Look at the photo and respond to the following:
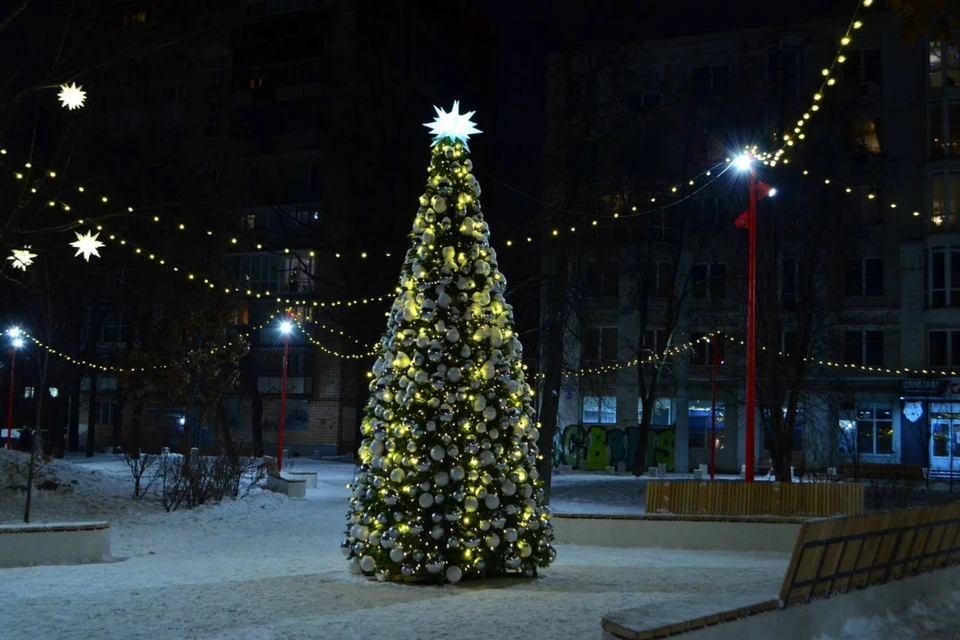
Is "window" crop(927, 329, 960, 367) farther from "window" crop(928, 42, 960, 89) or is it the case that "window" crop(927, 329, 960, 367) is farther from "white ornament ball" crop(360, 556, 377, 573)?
"white ornament ball" crop(360, 556, 377, 573)

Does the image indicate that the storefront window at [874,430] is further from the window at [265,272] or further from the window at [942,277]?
the window at [265,272]

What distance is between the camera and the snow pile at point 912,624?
9.40 metres

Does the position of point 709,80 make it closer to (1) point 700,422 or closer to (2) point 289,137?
(1) point 700,422

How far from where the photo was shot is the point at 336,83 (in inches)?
2143

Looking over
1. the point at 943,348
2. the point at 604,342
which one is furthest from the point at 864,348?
the point at 604,342

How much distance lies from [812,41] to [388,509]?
41760 millimetres

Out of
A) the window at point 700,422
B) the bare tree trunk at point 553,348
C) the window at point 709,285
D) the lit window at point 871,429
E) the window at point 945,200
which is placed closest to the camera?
the bare tree trunk at point 553,348

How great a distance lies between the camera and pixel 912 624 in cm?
1031

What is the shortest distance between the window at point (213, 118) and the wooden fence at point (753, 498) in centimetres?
4588

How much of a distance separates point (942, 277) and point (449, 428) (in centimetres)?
3804

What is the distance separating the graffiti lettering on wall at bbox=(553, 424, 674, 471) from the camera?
4766 cm

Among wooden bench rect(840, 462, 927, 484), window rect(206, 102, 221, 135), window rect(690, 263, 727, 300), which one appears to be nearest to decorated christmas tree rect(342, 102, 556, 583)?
wooden bench rect(840, 462, 927, 484)

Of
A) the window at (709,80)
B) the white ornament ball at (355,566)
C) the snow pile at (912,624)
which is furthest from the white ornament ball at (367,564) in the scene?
the window at (709,80)

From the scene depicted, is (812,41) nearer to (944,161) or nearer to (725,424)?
(944,161)
